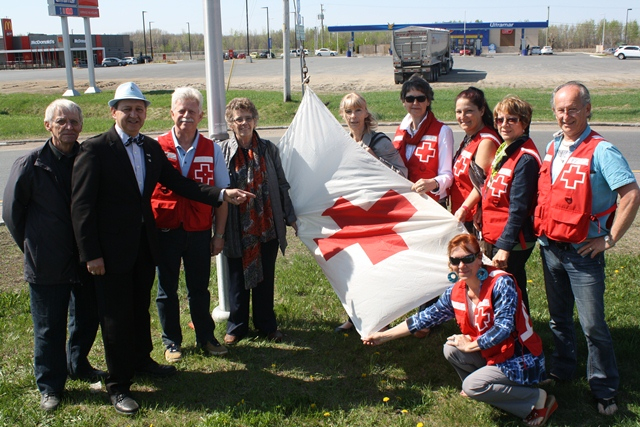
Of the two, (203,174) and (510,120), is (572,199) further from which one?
(203,174)

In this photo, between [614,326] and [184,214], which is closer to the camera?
[184,214]

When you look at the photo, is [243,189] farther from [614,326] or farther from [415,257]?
[614,326]

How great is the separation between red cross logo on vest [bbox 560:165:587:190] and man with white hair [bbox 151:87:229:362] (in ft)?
6.98

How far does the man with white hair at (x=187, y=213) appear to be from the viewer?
396 cm

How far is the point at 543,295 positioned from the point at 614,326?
0.73 metres

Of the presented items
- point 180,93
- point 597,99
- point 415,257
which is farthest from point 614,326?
point 597,99

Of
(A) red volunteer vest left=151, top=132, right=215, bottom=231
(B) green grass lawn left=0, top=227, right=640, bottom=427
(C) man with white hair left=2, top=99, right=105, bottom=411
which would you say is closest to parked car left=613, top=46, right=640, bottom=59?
(B) green grass lawn left=0, top=227, right=640, bottom=427

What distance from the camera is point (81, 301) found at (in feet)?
13.0

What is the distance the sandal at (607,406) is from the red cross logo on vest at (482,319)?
877mm

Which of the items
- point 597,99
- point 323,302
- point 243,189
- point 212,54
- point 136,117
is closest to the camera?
point 136,117

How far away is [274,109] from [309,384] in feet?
52.6

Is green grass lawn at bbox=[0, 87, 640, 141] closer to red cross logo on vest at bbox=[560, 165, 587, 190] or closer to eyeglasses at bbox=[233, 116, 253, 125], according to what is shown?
eyeglasses at bbox=[233, 116, 253, 125]

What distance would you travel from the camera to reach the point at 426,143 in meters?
4.32

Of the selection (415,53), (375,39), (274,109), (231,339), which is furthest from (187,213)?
(375,39)
